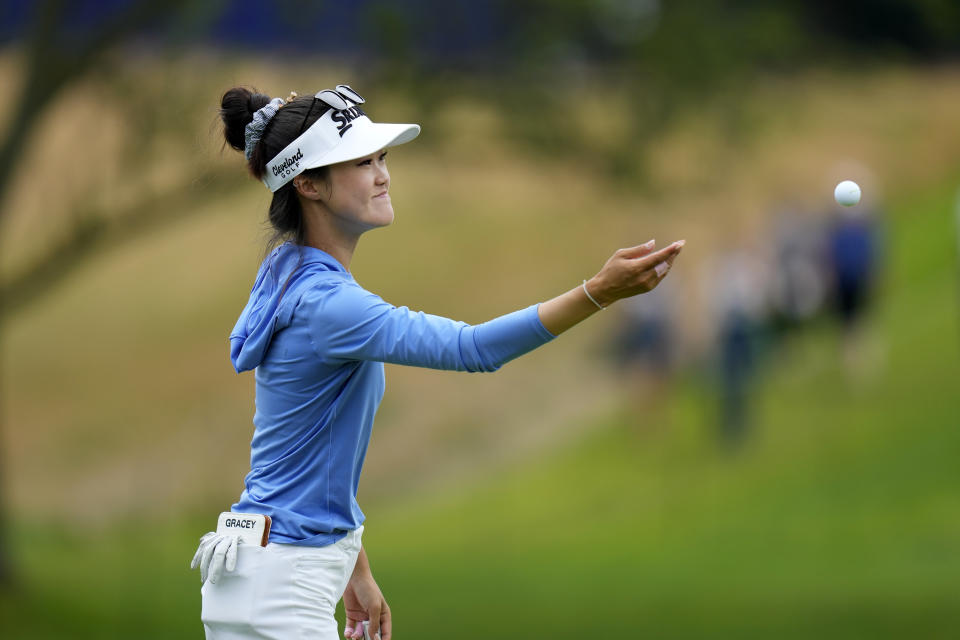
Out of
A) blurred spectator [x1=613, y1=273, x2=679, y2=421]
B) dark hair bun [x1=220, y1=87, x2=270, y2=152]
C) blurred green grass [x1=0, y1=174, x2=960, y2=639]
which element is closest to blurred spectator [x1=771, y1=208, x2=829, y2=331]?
blurred green grass [x1=0, y1=174, x2=960, y2=639]

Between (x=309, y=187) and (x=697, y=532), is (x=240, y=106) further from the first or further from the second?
(x=697, y=532)

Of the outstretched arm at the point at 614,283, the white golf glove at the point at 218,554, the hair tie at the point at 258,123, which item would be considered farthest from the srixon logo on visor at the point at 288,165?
the white golf glove at the point at 218,554

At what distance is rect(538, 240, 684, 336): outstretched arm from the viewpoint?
10.3 feet

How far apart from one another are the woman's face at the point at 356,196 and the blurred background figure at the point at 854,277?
11610 millimetres

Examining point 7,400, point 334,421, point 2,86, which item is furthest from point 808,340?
point 334,421

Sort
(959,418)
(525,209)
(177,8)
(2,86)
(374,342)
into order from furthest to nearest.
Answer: (525,209), (959,418), (2,86), (177,8), (374,342)

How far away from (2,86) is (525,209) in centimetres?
959

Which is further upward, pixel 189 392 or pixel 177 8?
pixel 177 8

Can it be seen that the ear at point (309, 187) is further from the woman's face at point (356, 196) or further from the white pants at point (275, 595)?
the white pants at point (275, 595)

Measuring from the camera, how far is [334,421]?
3.49 metres

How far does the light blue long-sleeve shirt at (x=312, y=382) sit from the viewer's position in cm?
333

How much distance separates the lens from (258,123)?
12.0ft

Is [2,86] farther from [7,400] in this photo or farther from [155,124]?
[7,400]

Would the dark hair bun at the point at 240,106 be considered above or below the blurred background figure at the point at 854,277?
below
